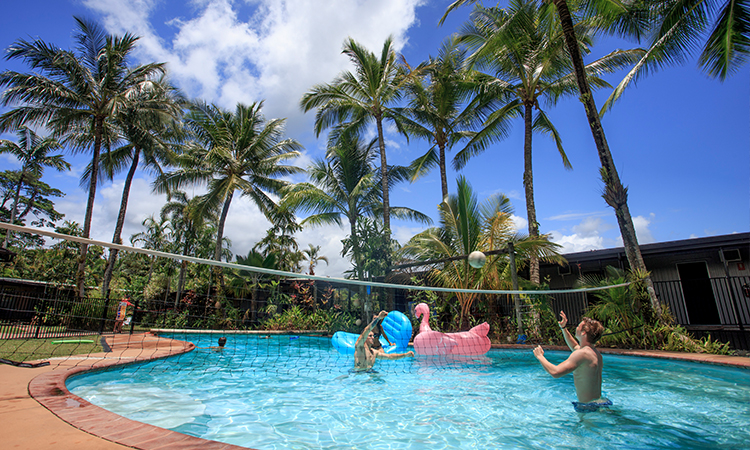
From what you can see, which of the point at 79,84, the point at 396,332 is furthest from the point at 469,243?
the point at 79,84

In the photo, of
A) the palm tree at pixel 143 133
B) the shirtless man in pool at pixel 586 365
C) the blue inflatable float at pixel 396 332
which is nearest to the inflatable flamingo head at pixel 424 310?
the blue inflatable float at pixel 396 332

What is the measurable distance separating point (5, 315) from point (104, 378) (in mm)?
12604

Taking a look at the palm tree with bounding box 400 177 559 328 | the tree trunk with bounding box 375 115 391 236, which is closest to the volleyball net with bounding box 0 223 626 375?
the palm tree with bounding box 400 177 559 328

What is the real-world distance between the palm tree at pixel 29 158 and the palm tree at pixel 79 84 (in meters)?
11.7

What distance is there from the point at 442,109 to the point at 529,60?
4.43 metres

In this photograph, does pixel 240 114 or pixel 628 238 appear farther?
pixel 240 114

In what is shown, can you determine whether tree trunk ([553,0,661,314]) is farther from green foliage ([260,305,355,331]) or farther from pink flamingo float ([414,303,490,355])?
green foliage ([260,305,355,331])

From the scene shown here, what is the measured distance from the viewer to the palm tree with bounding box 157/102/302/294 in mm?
17578

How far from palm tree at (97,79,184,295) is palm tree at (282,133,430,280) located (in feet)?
22.2

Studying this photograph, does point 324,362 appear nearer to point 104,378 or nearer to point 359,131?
point 104,378

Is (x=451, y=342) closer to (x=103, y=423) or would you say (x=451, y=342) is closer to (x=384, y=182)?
(x=103, y=423)

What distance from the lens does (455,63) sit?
52.1 ft

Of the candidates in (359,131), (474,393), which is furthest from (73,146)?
(474,393)

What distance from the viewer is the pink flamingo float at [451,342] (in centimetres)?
793
